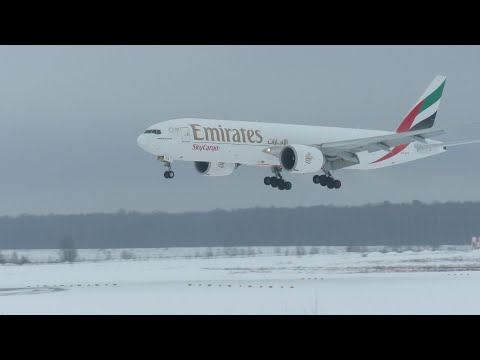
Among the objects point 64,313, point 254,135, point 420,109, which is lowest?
point 64,313

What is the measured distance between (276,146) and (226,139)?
3.91m

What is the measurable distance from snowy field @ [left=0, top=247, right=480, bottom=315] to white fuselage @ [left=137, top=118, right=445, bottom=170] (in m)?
6.32

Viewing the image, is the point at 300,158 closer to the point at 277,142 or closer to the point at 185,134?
the point at 277,142

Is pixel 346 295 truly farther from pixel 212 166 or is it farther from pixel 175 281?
pixel 212 166

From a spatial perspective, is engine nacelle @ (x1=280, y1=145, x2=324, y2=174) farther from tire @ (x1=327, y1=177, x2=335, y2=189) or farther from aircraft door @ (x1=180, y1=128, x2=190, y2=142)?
aircraft door @ (x1=180, y1=128, x2=190, y2=142)

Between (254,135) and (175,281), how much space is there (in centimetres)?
1522

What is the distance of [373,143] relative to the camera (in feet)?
183

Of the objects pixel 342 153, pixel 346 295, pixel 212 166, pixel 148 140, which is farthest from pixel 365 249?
pixel 346 295

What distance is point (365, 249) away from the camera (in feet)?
252

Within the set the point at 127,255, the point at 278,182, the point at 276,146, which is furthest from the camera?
the point at 127,255

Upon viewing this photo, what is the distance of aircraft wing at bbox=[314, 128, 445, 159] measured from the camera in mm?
54125

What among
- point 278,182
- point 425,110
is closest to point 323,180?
point 278,182

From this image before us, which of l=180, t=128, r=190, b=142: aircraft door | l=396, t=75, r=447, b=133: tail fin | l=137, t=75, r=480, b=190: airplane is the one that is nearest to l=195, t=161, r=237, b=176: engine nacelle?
l=137, t=75, r=480, b=190: airplane

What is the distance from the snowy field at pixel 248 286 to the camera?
30.5 meters
